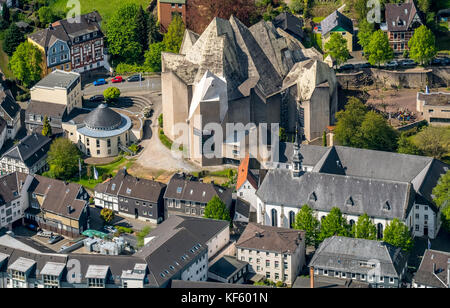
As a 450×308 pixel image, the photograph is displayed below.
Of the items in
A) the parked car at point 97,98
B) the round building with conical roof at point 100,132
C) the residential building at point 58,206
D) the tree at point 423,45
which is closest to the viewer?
the residential building at point 58,206

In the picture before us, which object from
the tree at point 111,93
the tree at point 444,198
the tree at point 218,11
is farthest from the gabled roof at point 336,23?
the tree at point 444,198

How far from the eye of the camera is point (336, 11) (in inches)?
7717

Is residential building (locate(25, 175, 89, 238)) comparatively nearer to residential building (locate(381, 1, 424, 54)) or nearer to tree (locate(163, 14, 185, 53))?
tree (locate(163, 14, 185, 53))

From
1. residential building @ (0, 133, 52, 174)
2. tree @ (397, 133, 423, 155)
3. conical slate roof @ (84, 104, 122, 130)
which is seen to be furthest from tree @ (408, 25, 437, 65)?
residential building @ (0, 133, 52, 174)

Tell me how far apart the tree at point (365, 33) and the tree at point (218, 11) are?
18.0m

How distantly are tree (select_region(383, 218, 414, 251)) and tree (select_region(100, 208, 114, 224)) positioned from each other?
122 feet

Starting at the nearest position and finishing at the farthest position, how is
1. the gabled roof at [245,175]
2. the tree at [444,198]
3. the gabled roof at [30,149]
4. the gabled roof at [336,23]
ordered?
the tree at [444,198] < the gabled roof at [245,175] < the gabled roof at [30,149] < the gabled roof at [336,23]

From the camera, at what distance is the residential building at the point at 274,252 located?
144 m

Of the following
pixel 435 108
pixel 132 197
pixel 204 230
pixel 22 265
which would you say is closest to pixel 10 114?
pixel 132 197

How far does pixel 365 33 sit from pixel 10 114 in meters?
57.6

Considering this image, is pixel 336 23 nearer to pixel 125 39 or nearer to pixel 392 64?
pixel 392 64

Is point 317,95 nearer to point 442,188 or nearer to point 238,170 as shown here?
point 238,170

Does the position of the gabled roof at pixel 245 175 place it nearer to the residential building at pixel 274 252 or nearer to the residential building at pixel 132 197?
the residential building at pixel 132 197

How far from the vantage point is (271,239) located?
14538cm
